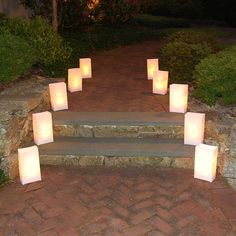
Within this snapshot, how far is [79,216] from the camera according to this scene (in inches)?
209

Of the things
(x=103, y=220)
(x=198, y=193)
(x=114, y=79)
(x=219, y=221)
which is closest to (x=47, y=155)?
(x=103, y=220)

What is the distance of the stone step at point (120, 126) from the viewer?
688 cm

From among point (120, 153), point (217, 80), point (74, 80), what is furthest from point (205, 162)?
point (74, 80)

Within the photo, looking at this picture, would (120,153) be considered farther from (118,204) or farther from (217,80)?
(217,80)

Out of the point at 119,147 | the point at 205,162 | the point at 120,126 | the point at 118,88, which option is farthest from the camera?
the point at 118,88

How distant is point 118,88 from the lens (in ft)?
29.9

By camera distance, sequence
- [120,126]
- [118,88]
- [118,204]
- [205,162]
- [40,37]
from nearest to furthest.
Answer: [118,204]
[205,162]
[120,126]
[118,88]
[40,37]

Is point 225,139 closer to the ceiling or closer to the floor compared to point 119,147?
closer to the ceiling

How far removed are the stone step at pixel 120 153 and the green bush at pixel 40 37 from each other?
3093 millimetres

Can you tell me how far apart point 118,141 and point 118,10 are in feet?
37.8

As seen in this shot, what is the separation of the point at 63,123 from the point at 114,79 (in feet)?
10.5

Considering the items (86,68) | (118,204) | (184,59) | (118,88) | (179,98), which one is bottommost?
(118,204)

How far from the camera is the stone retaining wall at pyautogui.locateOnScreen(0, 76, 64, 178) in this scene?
6.14m

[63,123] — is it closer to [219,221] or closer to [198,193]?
[198,193]
